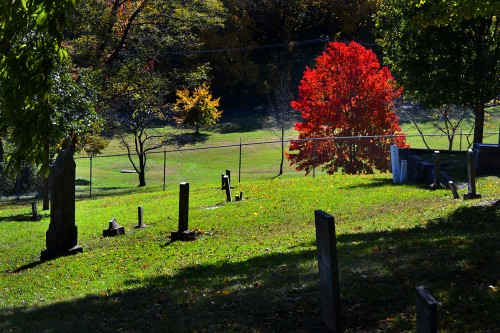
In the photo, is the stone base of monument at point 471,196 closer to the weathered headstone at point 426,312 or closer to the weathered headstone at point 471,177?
the weathered headstone at point 471,177

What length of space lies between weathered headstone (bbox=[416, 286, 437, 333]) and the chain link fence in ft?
Answer: 88.8

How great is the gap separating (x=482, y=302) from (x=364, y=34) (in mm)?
66023

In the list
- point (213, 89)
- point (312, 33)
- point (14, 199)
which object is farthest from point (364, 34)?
point (14, 199)

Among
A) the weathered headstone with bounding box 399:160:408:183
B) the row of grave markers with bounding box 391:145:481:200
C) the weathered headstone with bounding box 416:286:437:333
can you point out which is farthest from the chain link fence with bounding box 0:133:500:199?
the weathered headstone with bounding box 416:286:437:333

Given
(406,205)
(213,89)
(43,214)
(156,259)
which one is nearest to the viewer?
(156,259)

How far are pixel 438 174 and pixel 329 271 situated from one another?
12501mm

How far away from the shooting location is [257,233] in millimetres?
15391

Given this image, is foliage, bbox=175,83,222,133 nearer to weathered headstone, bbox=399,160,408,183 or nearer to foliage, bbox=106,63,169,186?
foliage, bbox=106,63,169,186

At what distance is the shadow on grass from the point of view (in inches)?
292

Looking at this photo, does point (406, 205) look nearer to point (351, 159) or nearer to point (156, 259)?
point (156, 259)

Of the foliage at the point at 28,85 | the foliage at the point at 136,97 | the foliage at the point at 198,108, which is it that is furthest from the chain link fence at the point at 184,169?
the foliage at the point at 28,85

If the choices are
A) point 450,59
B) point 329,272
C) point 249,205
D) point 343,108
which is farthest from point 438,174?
point 343,108

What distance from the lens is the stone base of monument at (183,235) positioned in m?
15.3

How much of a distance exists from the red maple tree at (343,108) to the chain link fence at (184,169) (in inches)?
34.0
